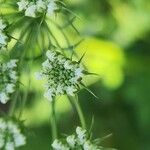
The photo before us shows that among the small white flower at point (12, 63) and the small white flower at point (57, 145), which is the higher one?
the small white flower at point (12, 63)

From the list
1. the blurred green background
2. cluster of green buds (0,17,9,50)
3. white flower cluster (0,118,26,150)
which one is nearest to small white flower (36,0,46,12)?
cluster of green buds (0,17,9,50)

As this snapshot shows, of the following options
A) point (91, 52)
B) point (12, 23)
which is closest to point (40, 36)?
point (12, 23)

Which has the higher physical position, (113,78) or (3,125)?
(3,125)

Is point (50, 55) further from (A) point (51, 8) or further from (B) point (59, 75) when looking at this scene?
(A) point (51, 8)

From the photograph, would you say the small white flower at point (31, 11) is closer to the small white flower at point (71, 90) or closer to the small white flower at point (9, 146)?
the small white flower at point (71, 90)

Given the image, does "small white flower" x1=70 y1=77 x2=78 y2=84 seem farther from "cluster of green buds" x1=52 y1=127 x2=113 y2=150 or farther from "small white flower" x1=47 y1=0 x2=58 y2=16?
"small white flower" x1=47 y1=0 x2=58 y2=16

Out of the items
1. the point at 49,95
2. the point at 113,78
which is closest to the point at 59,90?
the point at 49,95

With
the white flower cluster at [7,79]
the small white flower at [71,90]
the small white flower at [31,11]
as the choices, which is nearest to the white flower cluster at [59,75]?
the small white flower at [71,90]
